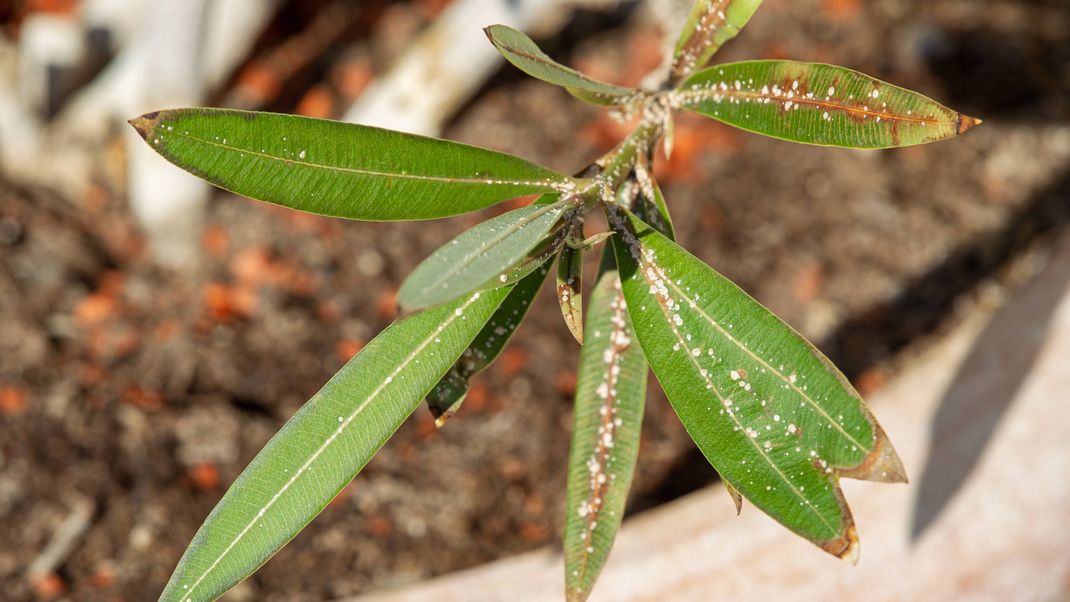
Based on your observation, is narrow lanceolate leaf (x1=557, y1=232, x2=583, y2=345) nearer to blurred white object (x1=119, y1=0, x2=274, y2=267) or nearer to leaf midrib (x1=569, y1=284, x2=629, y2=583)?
leaf midrib (x1=569, y1=284, x2=629, y2=583)

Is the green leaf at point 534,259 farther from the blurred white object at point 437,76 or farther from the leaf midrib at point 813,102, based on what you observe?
the blurred white object at point 437,76

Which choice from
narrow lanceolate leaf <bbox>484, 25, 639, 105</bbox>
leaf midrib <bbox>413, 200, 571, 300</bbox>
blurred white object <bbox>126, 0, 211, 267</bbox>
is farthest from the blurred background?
leaf midrib <bbox>413, 200, 571, 300</bbox>

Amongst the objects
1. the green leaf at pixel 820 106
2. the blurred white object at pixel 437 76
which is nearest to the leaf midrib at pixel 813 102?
the green leaf at pixel 820 106

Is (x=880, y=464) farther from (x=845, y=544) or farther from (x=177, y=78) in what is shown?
(x=177, y=78)

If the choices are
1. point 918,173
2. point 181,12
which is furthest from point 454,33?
point 918,173

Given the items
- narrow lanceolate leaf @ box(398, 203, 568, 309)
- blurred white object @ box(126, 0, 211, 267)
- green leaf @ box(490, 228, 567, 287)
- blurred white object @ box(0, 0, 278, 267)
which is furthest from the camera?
blurred white object @ box(0, 0, 278, 267)

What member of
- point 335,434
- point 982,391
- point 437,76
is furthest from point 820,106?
point 437,76
